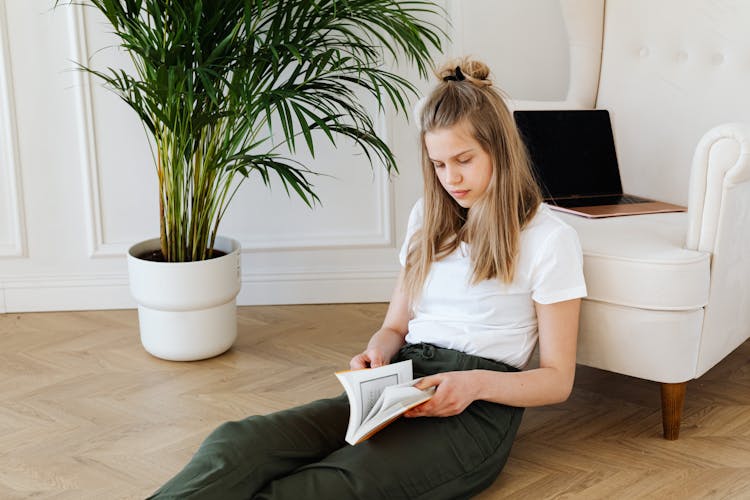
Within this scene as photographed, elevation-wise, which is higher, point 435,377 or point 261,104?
point 261,104

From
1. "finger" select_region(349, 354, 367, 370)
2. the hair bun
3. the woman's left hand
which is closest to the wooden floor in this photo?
the woman's left hand

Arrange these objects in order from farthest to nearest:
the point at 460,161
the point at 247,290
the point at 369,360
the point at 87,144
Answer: the point at 247,290 → the point at 87,144 → the point at 369,360 → the point at 460,161

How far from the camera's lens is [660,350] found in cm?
198

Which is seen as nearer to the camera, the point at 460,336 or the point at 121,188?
the point at 460,336

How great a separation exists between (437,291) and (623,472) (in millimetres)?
555

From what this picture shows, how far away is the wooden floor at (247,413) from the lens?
190 centimetres

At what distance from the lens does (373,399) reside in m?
1.60

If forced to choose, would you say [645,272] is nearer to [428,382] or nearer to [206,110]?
[428,382]

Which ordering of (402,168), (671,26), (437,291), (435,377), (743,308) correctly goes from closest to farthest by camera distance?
(435,377) < (437,291) < (743,308) < (671,26) < (402,168)

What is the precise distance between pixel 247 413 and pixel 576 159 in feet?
3.66

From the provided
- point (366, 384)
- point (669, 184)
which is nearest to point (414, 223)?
point (366, 384)

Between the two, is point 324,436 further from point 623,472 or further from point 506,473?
point 623,472

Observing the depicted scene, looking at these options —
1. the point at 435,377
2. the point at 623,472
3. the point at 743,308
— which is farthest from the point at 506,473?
the point at 743,308

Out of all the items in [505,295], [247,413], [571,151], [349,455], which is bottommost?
[247,413]
